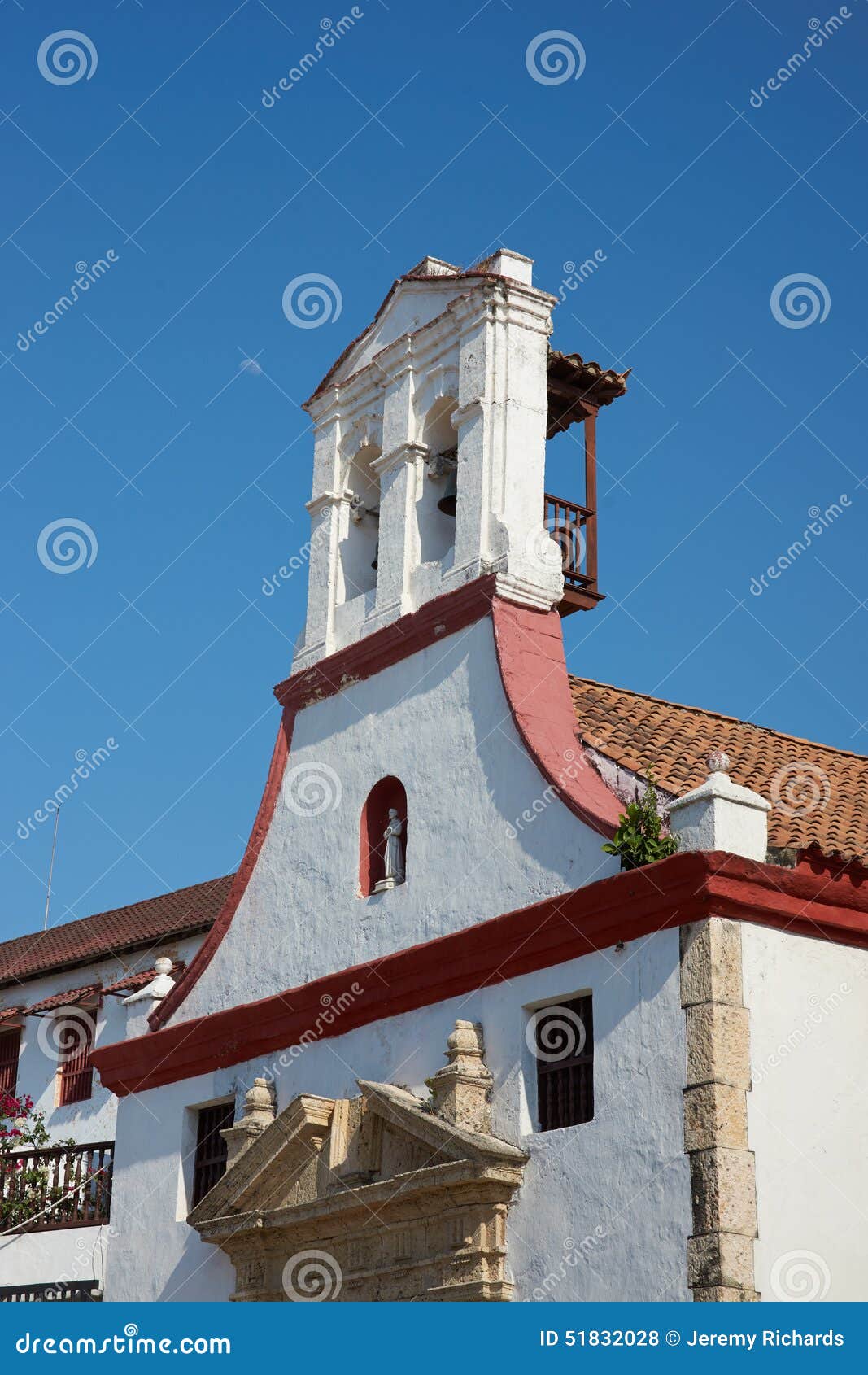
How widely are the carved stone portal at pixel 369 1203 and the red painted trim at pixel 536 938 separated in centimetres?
63

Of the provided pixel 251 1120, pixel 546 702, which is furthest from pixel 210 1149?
pixel 546 702

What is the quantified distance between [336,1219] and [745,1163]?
3633 mm

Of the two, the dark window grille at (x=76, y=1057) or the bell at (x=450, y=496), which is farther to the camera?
the dark window grille at (x=76, y=1057)

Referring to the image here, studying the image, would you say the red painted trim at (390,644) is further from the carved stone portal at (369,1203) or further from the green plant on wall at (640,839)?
the carved stone portal at (369,1203)

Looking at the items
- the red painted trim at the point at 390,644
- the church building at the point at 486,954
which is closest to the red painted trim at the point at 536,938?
the church building at the point at 486,954

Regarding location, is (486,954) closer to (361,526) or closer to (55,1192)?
(361,526)

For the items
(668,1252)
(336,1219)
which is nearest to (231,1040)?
(336,1219)

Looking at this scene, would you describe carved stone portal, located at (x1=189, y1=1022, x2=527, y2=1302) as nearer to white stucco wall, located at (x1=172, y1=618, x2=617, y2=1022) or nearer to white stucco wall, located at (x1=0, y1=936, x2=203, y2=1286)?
white stucco wall, located at (x1=172, y1=618, x2=617, y2=1022)

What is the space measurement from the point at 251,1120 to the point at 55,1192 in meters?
4.46

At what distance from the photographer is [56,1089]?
24.3 m

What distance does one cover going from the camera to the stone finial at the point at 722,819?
11.8m

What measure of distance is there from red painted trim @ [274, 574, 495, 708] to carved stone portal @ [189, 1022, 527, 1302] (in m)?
3.37

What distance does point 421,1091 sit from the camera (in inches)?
528

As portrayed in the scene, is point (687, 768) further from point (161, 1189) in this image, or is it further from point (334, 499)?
point (161, 1189)
